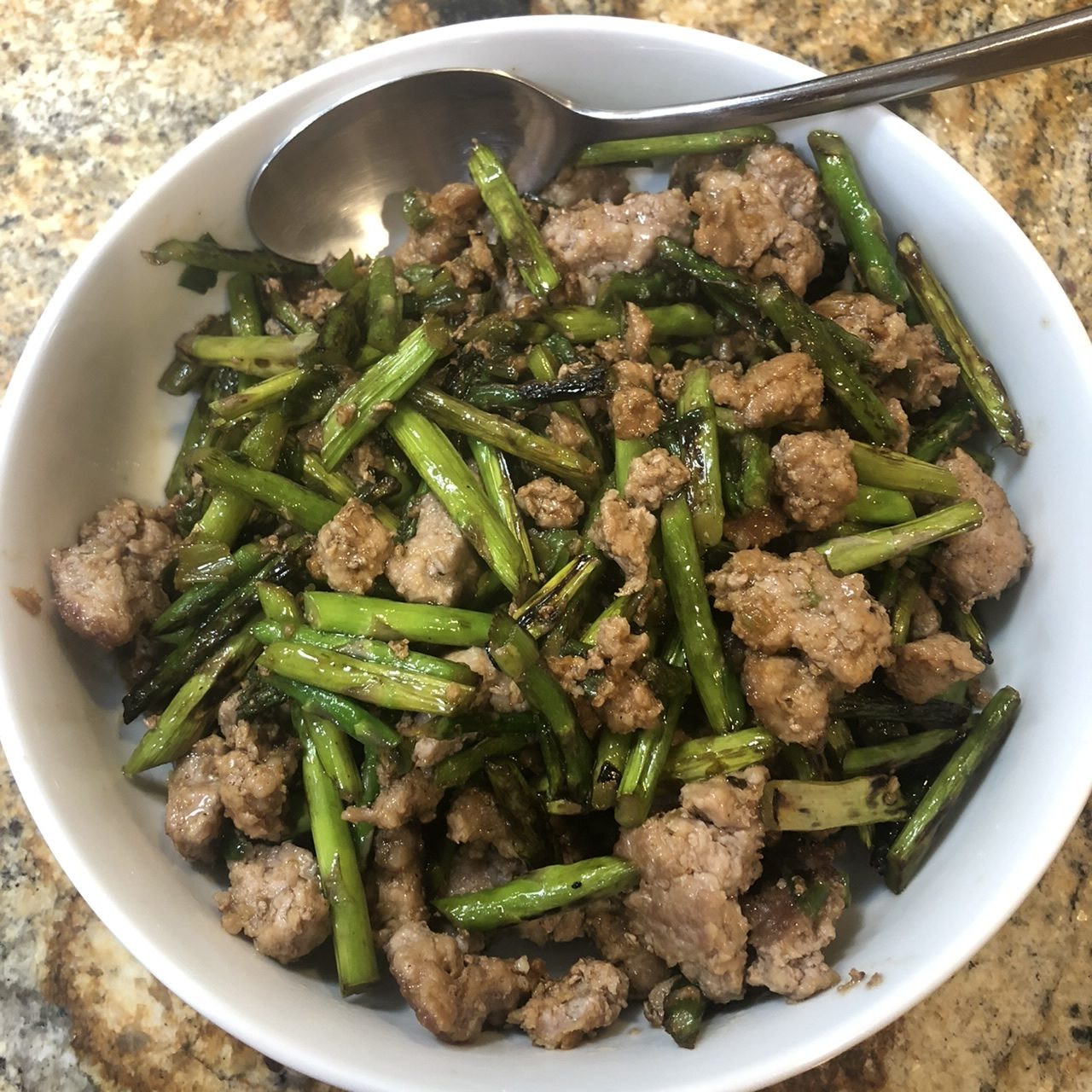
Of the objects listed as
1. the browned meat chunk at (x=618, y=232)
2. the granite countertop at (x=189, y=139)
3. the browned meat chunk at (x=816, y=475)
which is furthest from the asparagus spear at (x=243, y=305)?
the browned meat chunk at (x=816, y=475)

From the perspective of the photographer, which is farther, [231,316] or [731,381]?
[231,316]

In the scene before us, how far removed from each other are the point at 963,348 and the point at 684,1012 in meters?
1.99

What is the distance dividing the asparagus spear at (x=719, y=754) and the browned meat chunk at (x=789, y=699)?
4 cm

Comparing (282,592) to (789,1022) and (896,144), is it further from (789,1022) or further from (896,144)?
(896,144)

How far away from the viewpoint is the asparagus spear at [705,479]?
7.82ft

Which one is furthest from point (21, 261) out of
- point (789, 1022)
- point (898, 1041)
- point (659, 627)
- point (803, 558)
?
point (898, 1041)

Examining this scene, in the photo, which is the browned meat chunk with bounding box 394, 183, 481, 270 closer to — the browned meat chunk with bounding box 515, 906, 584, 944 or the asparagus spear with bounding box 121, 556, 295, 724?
the asparagus spear with bounding box 121, 556, 295, 724

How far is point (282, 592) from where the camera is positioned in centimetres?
246

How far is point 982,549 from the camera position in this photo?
2410 mm

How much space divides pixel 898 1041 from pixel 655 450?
1.89 meters

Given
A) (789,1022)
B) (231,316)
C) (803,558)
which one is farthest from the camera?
(231,316)

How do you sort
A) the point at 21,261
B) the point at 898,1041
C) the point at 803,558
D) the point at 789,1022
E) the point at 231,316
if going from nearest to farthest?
1. the point at 789,1022
2. the point at 803,558
3. the point at 898,1041
4. the point at 231,316
5. the point at 21,261

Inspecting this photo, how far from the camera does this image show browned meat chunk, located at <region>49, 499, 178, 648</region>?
2379mm

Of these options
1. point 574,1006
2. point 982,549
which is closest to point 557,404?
point 982,549
